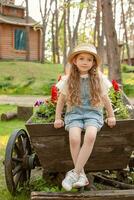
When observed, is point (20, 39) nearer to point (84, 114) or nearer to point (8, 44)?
point (8, 44)

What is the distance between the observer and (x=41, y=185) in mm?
5500

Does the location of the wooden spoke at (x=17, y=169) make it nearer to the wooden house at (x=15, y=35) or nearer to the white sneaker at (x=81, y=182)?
the white sneaker at (x=81, y=182)

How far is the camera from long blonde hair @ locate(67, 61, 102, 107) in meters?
4.55

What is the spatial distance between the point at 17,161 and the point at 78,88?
4.29 ft

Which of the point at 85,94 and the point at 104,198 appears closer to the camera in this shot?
the point at 104,198

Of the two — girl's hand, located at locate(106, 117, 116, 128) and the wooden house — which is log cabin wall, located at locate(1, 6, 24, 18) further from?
girl's hand, located at locate(106, 117, 116, 128)

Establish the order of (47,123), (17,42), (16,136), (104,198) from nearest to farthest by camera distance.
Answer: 1. (104,198)
2. (47,123)
3. (16,136)
4. (17,42)

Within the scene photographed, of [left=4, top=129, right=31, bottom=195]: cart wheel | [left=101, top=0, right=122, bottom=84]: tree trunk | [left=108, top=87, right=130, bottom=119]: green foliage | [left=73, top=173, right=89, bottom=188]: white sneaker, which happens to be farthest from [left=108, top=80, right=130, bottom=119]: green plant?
[left=101, top=0, right=122, bottom=84]: tree trunk

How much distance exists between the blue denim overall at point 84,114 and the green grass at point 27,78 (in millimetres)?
17018

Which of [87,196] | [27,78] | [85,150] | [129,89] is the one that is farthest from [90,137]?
[27,78]

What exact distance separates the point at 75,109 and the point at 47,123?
1.03 ft

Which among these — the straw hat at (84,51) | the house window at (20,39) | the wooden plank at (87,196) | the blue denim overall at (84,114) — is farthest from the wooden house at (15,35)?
the wooden plank at (87,196)

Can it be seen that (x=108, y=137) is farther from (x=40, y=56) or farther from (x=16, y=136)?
(x=40, y=56)

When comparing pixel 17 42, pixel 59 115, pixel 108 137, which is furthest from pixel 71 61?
pixel 17 42
